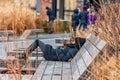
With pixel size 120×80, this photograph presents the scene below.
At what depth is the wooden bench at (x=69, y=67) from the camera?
495 centimetres

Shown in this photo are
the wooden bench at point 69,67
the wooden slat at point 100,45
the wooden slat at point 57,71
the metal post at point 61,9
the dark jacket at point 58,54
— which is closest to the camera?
the wooden slat at point 100,45

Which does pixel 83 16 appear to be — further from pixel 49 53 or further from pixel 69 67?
pixel 69 67

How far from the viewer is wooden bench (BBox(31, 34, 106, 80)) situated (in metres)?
4.95

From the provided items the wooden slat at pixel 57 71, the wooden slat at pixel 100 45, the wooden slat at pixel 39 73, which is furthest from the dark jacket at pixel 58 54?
the wooden slat at pixel 100 45

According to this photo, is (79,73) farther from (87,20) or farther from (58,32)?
(58,32)

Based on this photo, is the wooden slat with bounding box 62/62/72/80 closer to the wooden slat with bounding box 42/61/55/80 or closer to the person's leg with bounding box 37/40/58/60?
the wooden slat with bounding box 42/61/55/80

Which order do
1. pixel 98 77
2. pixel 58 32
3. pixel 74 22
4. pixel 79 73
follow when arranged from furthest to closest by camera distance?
pixel 58 32
pixel 74 22
pixel 79 73
pixel 98 77

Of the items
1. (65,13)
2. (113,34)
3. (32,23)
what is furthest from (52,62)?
(65,13)

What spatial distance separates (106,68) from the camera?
484cm

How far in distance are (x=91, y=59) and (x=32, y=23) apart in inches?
612

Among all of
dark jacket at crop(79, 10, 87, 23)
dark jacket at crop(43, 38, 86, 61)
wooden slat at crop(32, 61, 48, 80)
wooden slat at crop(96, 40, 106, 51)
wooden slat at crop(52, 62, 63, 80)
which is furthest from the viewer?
dark jacket at crop(79, 10, 87, 23)

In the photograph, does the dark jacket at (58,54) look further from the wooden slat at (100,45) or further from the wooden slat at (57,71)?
the wooden slat at (100,45)

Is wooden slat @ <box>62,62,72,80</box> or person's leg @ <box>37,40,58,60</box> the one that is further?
person's leg @ <box>37,40,58,60</box>

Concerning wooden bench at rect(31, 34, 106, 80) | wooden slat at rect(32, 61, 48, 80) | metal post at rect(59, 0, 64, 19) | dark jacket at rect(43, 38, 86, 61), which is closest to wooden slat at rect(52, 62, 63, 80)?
wooden bench at rect(31, 34, 106, 80)
